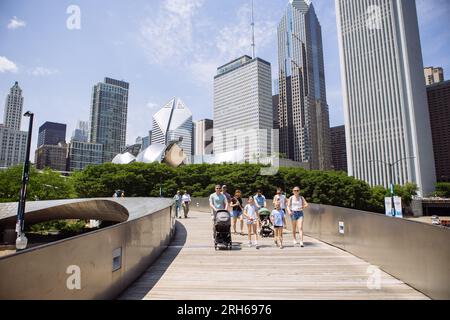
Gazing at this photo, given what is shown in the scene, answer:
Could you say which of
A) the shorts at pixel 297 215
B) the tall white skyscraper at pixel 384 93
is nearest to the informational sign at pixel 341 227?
the shorts at pixel 297 215

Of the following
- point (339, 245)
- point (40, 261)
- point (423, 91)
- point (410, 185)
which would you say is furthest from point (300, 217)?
point (423, 91)

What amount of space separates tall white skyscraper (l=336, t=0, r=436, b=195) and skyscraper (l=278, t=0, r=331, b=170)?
61.3m

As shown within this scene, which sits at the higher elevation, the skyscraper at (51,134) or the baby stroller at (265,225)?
the skyscraper at (51,134)

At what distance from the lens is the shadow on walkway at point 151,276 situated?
13.5 feet

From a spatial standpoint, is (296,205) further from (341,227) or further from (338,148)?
(338,148)

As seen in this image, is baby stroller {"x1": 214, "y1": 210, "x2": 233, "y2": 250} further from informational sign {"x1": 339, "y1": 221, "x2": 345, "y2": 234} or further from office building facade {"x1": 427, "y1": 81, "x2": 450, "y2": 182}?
office building facade {"x1": 427, "y1": 81, "x2": 450, "y2": 182}

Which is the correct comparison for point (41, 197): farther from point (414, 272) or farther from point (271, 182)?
point (414, 272)

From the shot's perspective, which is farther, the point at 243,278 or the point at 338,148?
the point at 338,148

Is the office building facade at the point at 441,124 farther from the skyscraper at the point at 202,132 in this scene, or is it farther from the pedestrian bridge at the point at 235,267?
the skyscraper at the point at 202,132

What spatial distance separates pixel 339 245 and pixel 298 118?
575 ft

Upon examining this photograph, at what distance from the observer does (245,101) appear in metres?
144

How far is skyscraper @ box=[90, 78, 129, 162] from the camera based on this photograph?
552 feet

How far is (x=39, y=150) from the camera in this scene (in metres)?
132

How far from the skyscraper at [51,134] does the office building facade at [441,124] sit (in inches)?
6111
